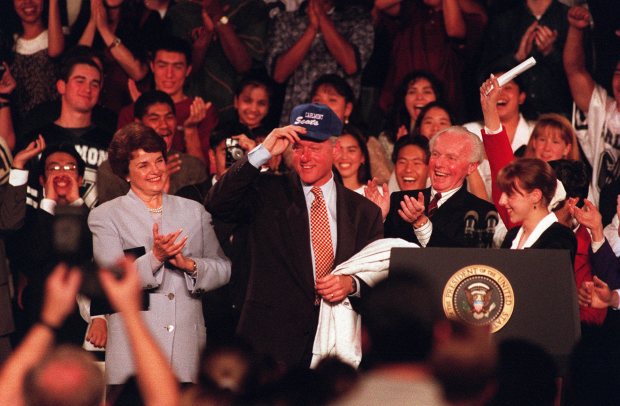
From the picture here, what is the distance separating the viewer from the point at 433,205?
5.19m

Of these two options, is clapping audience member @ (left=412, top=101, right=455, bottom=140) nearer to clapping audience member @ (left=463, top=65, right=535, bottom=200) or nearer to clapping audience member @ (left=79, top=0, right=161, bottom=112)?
clapping audience member @ (left=463, top=65, right=535, bottom=200)

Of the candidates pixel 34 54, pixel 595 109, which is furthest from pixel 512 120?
pixel 34 54

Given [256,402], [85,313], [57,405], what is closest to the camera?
[57,405]

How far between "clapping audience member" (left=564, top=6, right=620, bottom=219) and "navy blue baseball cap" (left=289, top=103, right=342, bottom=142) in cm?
190

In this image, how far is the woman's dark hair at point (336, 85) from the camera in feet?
22.5

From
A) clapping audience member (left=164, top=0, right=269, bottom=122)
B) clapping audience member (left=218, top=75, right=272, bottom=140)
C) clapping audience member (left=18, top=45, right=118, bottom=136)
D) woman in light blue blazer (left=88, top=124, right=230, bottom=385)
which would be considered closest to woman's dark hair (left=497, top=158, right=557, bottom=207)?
woman in light blue blazer (left=88, top=124, right=230, bottom=385)

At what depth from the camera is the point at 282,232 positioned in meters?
4.81

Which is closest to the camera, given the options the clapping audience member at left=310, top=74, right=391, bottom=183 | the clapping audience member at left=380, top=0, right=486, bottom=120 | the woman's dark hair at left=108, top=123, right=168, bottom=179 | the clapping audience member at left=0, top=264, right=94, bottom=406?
the clapping audience member at left=0, top=264, right=94, bottom=406

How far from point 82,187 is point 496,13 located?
2.69 m

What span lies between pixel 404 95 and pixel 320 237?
217cm

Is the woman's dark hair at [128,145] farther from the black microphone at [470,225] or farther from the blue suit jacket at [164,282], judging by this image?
the black microphone at [470,225]

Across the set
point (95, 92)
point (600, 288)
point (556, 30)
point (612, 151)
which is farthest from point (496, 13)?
point (600, 288)

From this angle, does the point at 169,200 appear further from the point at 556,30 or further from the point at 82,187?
the point at 556,30

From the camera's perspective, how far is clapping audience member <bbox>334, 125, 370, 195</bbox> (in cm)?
622
